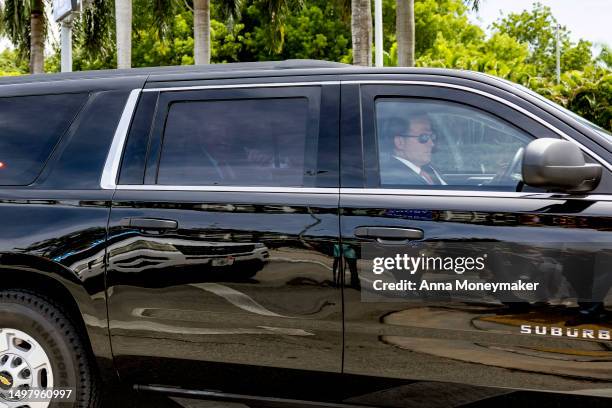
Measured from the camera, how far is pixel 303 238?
285cm

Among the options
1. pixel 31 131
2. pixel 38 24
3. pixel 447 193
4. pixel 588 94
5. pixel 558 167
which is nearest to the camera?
pixel 558 167

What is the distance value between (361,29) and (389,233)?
38.1 feet

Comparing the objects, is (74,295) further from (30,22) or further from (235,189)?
(30,22)

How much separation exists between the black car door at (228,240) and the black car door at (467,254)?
0.45ft

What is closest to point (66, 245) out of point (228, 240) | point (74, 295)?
point (74, 295)

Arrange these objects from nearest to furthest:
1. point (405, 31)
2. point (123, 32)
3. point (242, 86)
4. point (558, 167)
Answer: point (558, 167) → point (242, 86) → point (123, 32) → point (405, 31)

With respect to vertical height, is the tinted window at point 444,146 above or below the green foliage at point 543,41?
below

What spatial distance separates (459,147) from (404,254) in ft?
1.75

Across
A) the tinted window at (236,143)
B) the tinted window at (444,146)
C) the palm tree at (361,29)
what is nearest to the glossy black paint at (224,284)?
the tinted window at (236,143)

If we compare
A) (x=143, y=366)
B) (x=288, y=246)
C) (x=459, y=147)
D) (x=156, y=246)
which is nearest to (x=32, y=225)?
(x=156, y=246)

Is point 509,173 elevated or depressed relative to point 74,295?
elevated

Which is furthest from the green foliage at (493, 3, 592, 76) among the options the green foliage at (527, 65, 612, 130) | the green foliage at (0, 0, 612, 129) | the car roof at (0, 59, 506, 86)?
the car roof at (0, 59, 506, 86)

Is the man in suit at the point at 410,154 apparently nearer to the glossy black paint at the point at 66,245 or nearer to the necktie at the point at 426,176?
the necktie at the point at 426,176

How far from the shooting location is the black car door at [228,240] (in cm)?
285
